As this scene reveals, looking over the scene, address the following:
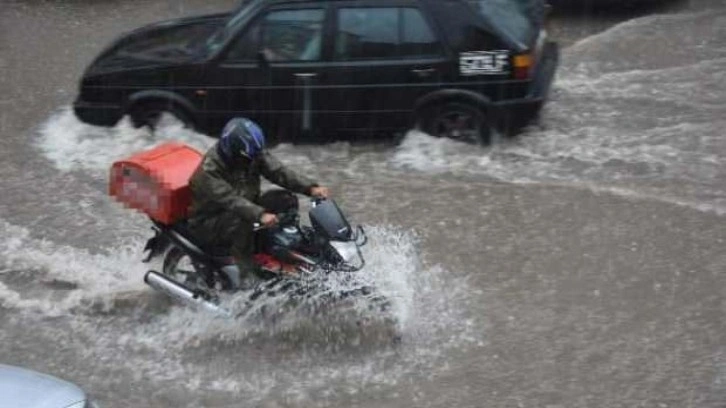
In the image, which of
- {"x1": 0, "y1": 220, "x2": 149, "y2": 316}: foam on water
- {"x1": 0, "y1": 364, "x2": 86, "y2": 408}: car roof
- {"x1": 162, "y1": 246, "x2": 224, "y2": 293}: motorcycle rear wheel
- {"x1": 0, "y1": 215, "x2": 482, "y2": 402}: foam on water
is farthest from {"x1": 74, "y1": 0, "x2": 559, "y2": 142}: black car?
{"x1": 0, "y1": 364, "x2": 86, "y2": 408}: car roof

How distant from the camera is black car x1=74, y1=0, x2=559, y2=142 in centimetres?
950

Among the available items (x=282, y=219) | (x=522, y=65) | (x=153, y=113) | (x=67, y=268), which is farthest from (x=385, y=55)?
(x=67, y=268)

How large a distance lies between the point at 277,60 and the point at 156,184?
3134 millimetres

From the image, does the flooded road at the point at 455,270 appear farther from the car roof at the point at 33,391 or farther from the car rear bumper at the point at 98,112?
the car roof at the point at 33,391

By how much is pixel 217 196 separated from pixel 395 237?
2059mm

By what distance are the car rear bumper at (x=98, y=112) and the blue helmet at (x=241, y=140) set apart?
3988mm

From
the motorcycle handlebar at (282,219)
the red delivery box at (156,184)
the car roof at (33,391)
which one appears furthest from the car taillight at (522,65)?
the car roof at (33,391)

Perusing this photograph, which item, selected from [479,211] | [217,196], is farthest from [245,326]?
[479,211]

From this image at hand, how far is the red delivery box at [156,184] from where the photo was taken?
22.4ft

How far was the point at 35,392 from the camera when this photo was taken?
16.1ft

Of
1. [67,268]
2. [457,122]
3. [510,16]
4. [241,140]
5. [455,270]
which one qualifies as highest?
[510,16]

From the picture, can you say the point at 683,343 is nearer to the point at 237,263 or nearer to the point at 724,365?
the point at 724,365

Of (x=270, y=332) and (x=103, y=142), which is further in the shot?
(x=103, y=142)

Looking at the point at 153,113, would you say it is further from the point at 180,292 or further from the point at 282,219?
the point at 282,219
